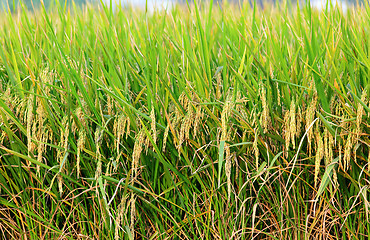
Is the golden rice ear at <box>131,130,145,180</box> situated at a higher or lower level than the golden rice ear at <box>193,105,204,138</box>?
lower

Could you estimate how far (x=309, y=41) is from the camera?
4.16 feet

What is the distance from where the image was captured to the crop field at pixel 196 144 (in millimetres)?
1124

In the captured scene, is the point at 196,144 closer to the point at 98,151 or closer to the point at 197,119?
the point at 197,119

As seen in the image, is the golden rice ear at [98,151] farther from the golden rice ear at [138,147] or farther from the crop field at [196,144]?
the golden rice ear at [138,147]

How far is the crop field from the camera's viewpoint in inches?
44.3

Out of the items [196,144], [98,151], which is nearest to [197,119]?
[196,144]

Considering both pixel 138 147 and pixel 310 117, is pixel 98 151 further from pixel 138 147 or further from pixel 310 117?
pixel 310 117

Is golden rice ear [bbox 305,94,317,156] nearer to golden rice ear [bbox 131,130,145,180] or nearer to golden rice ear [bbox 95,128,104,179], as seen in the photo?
golden rice ear [bbox 131,130,145,180]

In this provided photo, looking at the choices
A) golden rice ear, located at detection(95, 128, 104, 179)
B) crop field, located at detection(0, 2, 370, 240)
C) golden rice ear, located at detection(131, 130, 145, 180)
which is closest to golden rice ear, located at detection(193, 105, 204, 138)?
crop field, located at detection(0, 2, 370, 240)

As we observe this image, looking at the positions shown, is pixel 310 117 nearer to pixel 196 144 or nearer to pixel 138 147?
pixel 196 144

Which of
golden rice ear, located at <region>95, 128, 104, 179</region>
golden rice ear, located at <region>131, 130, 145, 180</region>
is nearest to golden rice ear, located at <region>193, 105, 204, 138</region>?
golden rice ear, located at <region>131, 130, 145, 180</region>

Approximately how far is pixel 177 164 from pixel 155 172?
3.4 inches

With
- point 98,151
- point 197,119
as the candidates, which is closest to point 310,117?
point 197,119

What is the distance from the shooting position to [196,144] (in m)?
1.17
